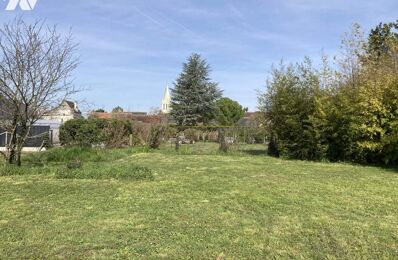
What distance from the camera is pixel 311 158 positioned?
47.0ft

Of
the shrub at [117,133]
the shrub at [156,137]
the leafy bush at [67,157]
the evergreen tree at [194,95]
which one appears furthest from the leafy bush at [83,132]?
the evergreen tree at [194,95]

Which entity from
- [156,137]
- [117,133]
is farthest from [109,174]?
[117,133]

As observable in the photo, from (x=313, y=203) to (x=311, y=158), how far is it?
846cm

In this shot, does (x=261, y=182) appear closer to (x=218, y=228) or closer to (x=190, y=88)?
(x=218, y=228)

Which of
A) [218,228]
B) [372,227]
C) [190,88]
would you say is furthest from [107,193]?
[190,88]

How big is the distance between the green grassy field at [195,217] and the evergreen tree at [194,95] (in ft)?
105

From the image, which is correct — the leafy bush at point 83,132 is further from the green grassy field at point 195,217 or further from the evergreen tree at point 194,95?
the evergreen tree at point 194,95

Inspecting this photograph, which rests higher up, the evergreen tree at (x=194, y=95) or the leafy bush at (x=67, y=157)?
the evergreen tree at (x=194, y=95)

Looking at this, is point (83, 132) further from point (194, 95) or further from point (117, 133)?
point (194, 95)

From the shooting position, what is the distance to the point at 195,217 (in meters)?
5.23

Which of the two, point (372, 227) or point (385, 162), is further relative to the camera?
point (385, 162)

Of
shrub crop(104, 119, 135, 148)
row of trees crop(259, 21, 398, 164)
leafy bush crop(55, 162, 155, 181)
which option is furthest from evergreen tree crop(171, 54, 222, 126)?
leafy bush crop(55, 162, 155, 181)

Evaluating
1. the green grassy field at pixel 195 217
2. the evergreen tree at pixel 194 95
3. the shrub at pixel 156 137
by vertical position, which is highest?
the evergreen tree at pixel 194 95

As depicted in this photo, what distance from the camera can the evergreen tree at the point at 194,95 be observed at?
134ft
